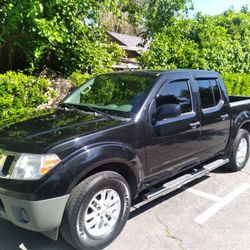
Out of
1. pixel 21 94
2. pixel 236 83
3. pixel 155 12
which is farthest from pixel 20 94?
pixel 155 12

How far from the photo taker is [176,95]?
14.8 ft

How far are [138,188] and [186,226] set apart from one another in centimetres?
74

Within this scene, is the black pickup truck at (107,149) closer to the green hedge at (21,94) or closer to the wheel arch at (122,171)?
the wheel arch at (122,171)

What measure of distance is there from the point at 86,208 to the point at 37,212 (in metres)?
0.49

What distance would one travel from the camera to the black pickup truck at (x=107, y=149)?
3094 mm

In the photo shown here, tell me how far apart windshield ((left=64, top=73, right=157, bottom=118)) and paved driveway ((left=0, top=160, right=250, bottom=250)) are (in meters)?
1.32

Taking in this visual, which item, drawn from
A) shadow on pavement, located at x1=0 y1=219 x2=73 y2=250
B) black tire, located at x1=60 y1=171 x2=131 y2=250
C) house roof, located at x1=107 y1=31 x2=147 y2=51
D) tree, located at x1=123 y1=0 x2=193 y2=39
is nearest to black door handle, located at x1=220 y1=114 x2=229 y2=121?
black tire, located at x1=60 y1=171 x2=131 y2=250

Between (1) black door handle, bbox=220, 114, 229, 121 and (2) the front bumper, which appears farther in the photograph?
(1) black door handle, bbox=220, 114, 229, 121

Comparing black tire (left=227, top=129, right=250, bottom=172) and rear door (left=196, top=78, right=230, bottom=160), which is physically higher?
rear door (left=196, top=78, right=230, bottom=160)

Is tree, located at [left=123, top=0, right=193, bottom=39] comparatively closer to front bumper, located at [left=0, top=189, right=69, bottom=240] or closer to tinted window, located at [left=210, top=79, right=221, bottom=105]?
tinted window, located at [left=210, top=79, right=221, bottom=105]

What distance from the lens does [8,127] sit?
3850 mm

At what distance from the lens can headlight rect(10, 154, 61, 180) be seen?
120 inches

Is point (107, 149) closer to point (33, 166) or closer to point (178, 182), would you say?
point (33, 166)

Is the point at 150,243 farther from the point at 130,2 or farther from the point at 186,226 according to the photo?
the point at 130,2
